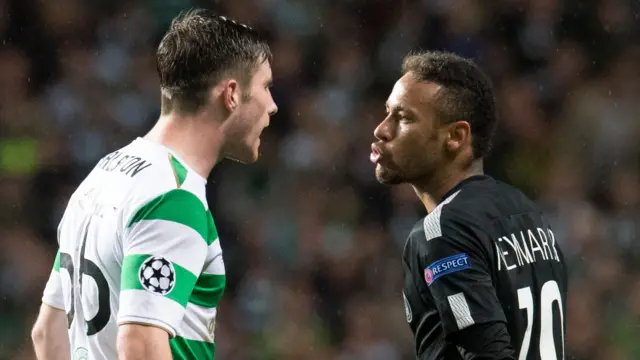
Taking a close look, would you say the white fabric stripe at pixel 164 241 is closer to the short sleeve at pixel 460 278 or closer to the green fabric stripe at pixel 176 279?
the green fabric stripe at pixel 176 279

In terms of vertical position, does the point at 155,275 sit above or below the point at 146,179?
below

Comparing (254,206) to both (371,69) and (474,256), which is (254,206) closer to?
(371,69)

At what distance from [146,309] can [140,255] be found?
0.13 meters

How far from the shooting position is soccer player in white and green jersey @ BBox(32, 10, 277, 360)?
239 cm

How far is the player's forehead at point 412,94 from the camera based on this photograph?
3262mm

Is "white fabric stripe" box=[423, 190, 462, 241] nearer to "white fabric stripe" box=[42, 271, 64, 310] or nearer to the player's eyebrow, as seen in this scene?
the player's eyebrow

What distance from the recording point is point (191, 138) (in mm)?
2701

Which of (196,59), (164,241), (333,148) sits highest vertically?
(196,59)

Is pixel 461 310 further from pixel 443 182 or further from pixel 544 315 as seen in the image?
pixel 443 182

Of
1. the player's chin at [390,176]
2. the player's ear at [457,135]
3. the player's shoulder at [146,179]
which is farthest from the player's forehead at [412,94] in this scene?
the player's shoulder at [146,179]

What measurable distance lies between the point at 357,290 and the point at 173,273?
4882mm

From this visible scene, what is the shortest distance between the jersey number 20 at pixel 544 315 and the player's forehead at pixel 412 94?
718mm

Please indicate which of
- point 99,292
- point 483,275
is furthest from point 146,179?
point 483,275

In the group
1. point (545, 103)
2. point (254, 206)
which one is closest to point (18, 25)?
point (254, 206)
